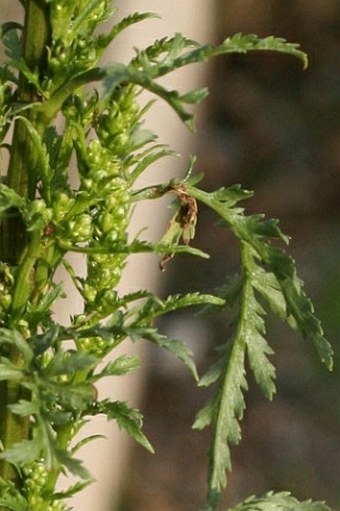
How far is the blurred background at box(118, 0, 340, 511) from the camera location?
4.85 metres

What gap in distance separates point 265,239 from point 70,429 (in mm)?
201

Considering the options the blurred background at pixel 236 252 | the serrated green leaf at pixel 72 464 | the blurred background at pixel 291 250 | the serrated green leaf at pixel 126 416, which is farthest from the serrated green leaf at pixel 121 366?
the blurred background at pixel 291 250

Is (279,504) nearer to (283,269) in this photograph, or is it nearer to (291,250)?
(283,269)

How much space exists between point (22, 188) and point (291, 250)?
490 cm

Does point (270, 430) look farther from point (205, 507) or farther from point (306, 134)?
point (205, 507)

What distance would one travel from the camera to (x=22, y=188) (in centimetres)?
93

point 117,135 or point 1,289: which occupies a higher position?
point 117,135

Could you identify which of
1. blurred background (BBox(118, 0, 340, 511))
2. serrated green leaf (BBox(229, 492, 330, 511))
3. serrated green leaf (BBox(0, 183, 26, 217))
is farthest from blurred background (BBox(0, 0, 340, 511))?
serrated green leaf (BBox(0, 183, 26, 217))

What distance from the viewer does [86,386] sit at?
0.87 m

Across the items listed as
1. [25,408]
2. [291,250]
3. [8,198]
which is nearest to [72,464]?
[25,408]

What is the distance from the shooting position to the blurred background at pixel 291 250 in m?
4.85

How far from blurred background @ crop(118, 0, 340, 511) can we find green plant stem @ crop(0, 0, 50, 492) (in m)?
3.61

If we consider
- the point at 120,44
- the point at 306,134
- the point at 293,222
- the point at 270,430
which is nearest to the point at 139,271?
the point at 120,44

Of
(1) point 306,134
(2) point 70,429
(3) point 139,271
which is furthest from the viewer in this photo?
(1) point 306,134
